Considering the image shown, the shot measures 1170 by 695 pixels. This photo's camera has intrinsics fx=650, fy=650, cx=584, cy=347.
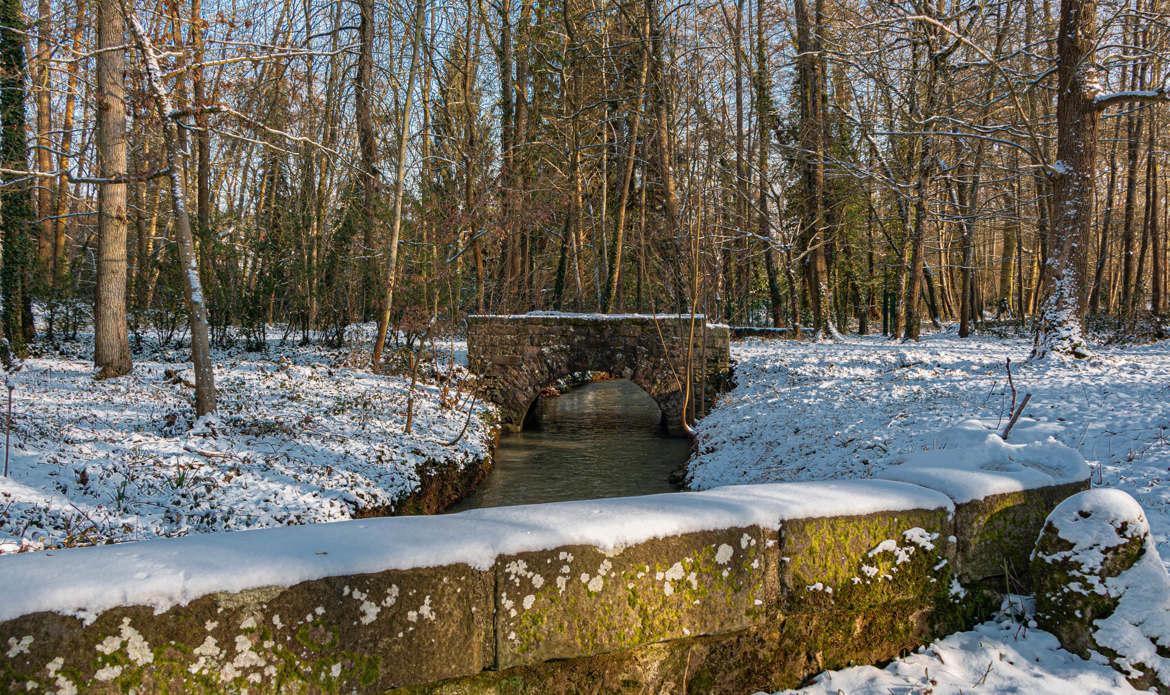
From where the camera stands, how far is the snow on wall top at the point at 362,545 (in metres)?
1.48

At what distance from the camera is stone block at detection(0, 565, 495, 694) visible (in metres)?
1.42

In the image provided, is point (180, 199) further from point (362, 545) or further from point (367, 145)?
point (367, 145)

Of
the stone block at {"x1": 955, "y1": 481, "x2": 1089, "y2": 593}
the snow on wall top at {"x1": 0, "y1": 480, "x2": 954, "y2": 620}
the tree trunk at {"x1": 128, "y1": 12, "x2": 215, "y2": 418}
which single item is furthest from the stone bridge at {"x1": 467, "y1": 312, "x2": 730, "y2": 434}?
the snow on wall top at {"x1": 0, "y1": 480, "x2": 954, "y2": 620}

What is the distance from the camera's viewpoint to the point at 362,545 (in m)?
1.76

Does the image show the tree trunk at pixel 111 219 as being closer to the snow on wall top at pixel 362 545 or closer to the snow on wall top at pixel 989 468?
the snow on wall top at pixel 362 545

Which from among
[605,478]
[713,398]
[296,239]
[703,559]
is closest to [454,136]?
[296,239]

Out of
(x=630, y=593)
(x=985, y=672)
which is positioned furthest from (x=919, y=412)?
(x=630, y=593)

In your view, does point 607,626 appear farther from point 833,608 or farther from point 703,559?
point 833,608

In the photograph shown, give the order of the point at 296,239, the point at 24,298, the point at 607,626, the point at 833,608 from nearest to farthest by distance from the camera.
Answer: the point at 607,626, the point at 833,608, the point at 24,298, the point at 296,239

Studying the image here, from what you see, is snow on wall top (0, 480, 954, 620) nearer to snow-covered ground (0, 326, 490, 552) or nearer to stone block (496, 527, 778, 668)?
stone block (496, 527, 778, 668)

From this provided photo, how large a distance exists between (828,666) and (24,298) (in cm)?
1473

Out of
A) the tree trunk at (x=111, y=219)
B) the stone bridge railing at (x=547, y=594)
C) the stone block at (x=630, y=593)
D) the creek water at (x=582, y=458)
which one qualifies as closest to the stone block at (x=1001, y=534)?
the stone bridge railing at (x=547, y=594)

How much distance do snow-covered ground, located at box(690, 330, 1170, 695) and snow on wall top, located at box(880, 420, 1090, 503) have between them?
0.52 m

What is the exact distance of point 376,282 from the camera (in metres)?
13.5
